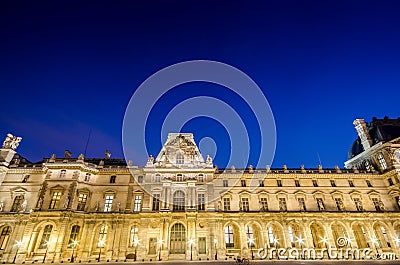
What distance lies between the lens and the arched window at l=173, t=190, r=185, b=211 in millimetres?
38188

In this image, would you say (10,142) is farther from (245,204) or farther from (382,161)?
(382,161)

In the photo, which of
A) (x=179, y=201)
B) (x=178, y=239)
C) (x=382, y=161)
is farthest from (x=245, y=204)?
(x=382, y=161)

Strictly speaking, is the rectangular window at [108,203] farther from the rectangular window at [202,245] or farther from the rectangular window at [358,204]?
the rectangular window at [358,204]

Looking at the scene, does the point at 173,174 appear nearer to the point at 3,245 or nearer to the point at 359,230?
the point at 3,245

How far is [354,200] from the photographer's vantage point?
42.8 meters

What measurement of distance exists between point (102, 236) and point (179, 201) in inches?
520

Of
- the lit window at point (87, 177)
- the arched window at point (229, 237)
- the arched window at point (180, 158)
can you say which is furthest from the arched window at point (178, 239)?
the lit window at point (87, 177)

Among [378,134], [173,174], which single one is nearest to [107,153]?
[173,174]

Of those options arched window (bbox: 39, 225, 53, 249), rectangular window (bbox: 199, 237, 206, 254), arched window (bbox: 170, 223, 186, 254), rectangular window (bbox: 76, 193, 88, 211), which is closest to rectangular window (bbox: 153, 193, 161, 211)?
arched window (bbox: 170, 223, 186, 254)

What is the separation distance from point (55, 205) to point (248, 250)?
1237 inches

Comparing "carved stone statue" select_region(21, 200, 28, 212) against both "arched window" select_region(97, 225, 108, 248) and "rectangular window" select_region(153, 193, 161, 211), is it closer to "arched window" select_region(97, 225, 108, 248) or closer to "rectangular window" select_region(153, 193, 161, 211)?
"arched window" select_region(97, 225, 108, 248)

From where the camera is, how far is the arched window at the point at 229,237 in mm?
37875

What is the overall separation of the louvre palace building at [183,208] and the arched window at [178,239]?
15 cm

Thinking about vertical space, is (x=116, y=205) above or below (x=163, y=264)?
above
